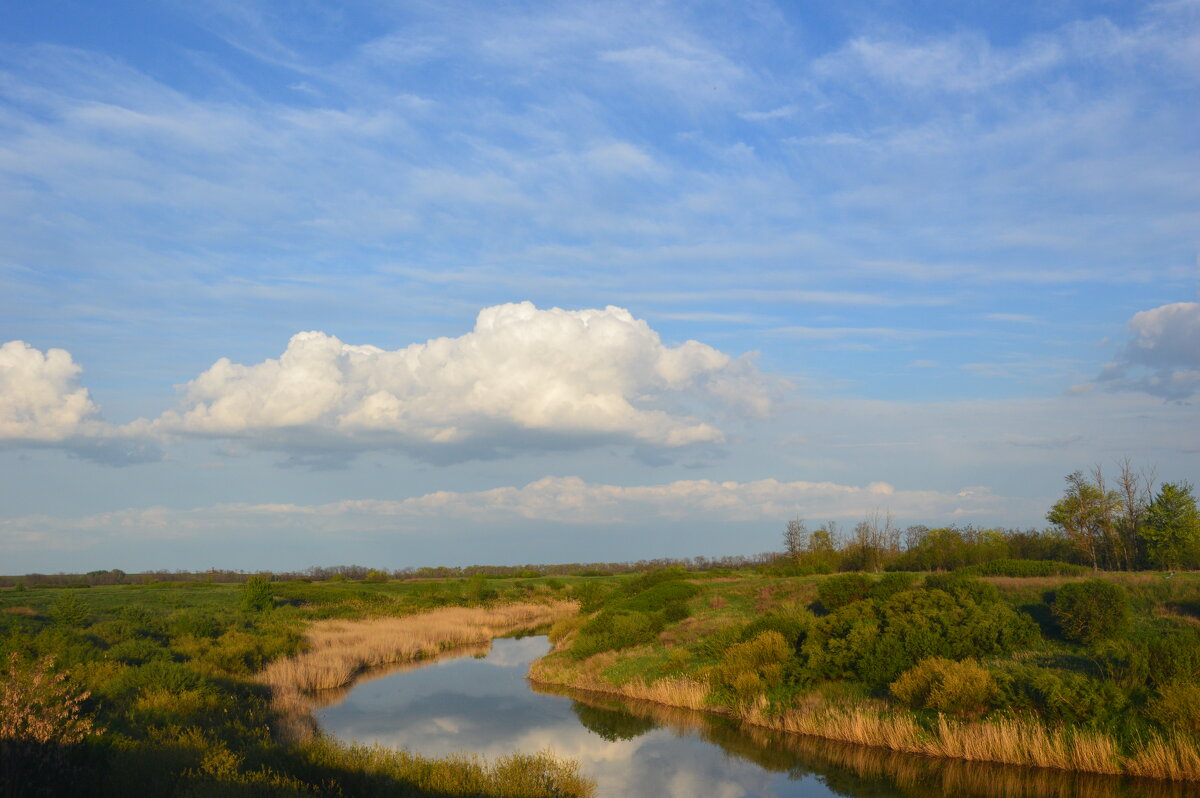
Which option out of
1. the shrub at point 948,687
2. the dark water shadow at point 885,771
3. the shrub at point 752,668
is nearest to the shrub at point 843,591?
the shrub at point 752,668

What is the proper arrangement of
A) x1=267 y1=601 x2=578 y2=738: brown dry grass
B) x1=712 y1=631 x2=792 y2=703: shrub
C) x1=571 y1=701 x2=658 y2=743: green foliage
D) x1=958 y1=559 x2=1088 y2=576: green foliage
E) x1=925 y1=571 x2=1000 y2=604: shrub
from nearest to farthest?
x1=571 y1=701 x2=658 y2=743: green foliage
x1=712 y1=631 x2=792 y2=703: shrub
x1=925 y1=571 x2=1000 y2=604: shrub
x1=267 y1=601 x2=578 y2=738: brown dry grass
x1=958 y1=559 x2=1088 y2=576: green foliage

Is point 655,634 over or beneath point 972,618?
→ beneath

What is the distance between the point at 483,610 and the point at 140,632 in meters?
30.9

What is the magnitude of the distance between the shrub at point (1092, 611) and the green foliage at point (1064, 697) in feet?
13.4

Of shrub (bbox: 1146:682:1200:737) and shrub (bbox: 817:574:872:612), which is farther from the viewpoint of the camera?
shrub (bbox: 817:574:872:612)

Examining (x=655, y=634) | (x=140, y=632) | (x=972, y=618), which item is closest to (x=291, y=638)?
(x=140, y=632)

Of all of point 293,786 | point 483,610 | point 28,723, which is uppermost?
point 28,723

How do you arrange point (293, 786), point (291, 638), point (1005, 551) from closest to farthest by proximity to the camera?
1. point (293, 786)
2. point (291, 638)
3. point (1005, 551)

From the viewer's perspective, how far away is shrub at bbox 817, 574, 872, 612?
3344 centimetres

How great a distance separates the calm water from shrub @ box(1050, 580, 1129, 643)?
7992mm

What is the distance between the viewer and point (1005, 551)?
52.9 metres

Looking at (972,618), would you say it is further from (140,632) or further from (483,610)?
(483,610)

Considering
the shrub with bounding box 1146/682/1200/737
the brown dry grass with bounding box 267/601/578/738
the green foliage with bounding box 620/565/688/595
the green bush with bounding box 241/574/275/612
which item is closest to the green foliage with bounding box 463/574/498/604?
the brown dry grass with bounding box 267/601/578/738

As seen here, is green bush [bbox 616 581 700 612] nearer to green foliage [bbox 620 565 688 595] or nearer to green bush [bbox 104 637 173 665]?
green foliage [bbox 620 565 688 595]
